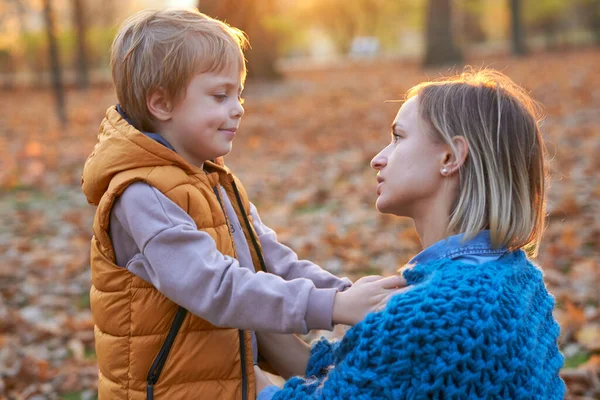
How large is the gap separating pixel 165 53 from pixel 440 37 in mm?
16789

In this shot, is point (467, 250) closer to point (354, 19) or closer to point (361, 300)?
point (361, 300)

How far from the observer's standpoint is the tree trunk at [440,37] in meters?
17.9

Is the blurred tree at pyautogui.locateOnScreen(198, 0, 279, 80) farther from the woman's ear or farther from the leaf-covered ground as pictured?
the woman's ear

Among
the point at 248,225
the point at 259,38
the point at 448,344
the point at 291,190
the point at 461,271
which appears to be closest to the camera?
the point at 448,344

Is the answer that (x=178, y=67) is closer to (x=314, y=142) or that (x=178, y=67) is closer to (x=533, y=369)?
(x=533, y=369)

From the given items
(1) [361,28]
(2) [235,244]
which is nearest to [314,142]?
(2) [235,244]

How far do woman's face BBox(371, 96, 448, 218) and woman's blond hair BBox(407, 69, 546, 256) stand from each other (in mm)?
43

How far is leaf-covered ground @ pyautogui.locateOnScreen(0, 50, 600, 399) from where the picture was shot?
4.15 m

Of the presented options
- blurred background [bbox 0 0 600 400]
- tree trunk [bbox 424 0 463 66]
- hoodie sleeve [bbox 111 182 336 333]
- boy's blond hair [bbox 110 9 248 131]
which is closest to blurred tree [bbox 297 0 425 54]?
tree trunk [bbox 424 0 463 66]

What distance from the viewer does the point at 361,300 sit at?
1948 mm

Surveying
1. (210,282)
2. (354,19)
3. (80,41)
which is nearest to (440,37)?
(80,41)

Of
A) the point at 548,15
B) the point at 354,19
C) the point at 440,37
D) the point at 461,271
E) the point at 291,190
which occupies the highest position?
the point at 461,271

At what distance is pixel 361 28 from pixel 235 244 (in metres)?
66.0

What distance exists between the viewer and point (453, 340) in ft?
5.83
